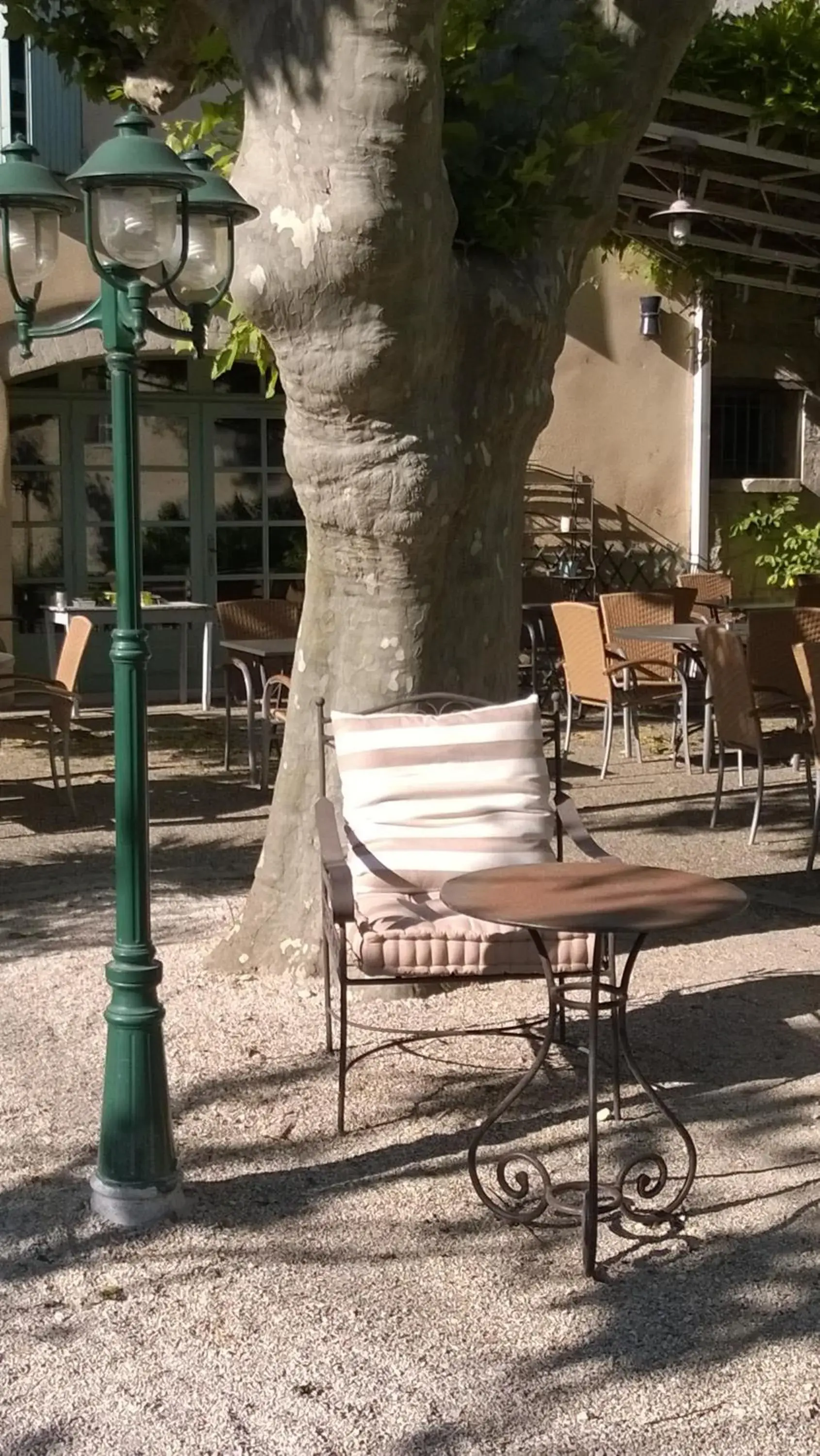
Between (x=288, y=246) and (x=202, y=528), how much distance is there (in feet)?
28.6

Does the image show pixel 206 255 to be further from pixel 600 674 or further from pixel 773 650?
pixel 600 674

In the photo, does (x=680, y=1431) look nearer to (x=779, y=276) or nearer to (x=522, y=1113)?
(x=522, y=1113)

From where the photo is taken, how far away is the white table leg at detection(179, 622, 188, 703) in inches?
443

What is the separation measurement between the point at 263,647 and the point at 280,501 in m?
4.80

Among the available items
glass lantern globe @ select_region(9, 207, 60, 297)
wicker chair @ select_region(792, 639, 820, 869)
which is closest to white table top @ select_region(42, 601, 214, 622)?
wicker chair @ select_region(792, 639, 820, 869)

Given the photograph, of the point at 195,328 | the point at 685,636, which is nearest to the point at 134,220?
the point at 195,328

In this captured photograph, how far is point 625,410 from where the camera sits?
1355 cm

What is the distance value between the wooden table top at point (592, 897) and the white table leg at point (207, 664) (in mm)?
7432

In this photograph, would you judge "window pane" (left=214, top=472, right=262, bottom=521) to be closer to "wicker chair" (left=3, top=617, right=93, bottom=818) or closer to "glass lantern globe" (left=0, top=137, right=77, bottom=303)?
"wicker chair" (left=3, top=617, right=93, bottom=818)

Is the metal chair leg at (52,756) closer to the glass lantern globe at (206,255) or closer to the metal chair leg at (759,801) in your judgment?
the metal chair leg at (759,801)

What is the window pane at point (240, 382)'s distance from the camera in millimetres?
13016

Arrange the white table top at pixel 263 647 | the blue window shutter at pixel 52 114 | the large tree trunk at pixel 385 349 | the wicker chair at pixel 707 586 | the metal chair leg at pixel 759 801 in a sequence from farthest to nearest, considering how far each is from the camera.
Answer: the wicker chair at pixel 707 586 < the blue window shutter at pixel 52 114 < the white table top at pixel 263 647 < the metal chair leg at pixel 759 801 < the large tree trunk at pixel 385 349

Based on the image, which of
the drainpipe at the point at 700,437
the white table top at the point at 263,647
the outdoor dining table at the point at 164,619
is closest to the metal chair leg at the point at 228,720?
the white table top at the point at 263,647

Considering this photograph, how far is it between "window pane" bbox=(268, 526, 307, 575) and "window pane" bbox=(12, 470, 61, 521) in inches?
67.8
